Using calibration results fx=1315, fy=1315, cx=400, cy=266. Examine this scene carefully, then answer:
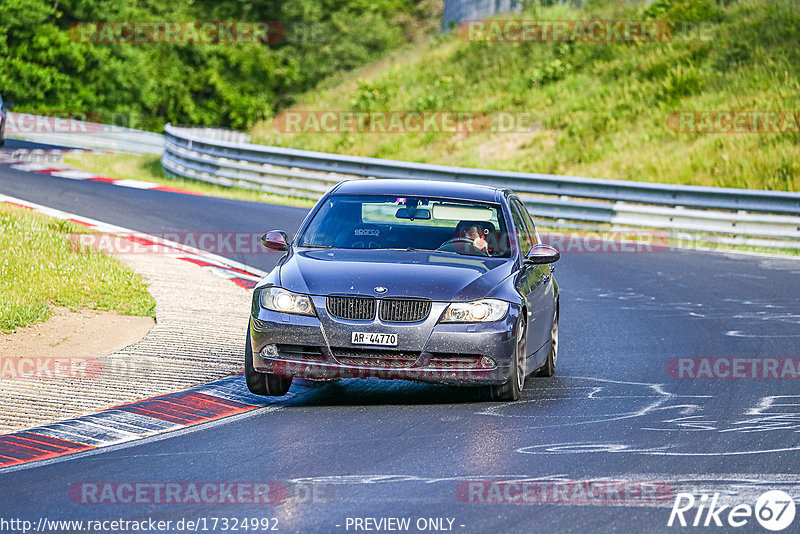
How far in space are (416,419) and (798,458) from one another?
100.0 inches

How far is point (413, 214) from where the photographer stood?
10.5 meters

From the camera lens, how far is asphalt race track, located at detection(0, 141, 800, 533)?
6.44 meters

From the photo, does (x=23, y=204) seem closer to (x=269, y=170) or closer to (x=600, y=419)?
(x=269, y=170)

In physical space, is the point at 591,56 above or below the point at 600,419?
above

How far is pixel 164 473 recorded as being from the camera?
723 centimetres

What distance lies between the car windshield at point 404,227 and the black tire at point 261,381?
1263 millimetres

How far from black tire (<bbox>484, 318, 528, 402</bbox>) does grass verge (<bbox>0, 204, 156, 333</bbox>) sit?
4.46 m

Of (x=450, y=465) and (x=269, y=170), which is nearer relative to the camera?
(x=450, y=465)

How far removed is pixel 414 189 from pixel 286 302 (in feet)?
6.37

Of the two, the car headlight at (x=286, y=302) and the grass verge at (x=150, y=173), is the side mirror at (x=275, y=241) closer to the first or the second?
the car headlight at (x=286, y=302)

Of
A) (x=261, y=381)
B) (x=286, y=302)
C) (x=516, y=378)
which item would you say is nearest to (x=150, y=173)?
(x=261, y=381)

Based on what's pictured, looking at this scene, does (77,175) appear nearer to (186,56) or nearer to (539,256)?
(539,256)

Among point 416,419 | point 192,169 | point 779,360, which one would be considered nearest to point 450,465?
point 416,419

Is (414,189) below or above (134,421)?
above
